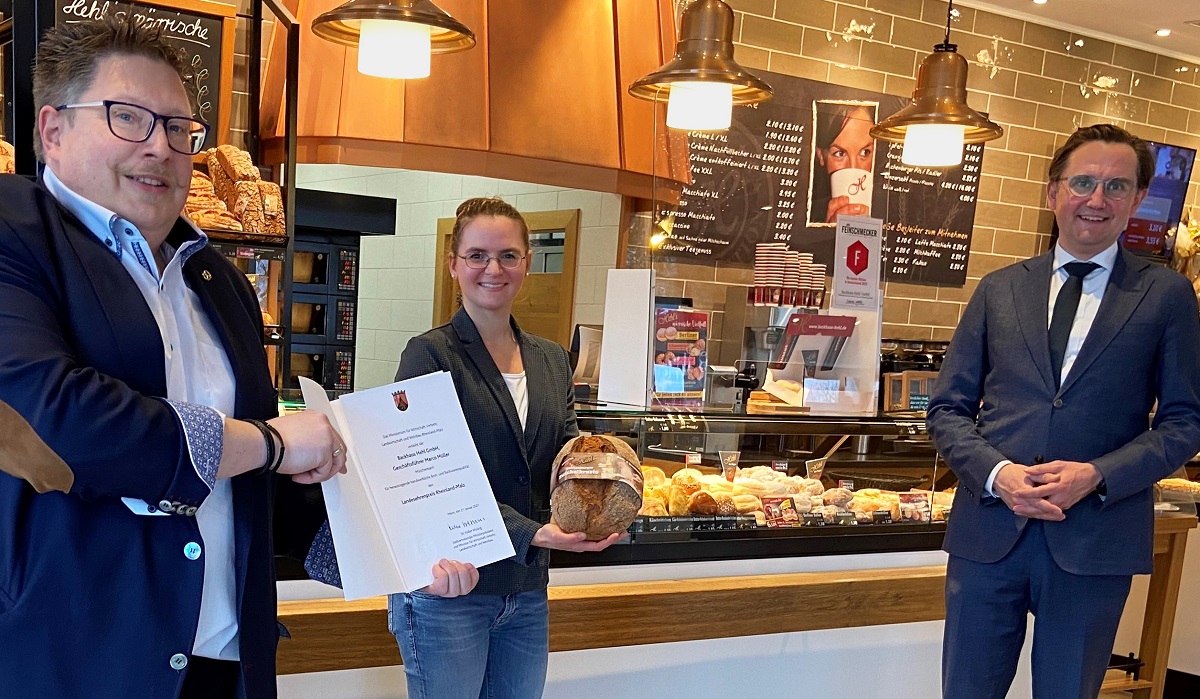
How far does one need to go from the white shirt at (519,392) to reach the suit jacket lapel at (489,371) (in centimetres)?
2

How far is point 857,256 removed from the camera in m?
3.41

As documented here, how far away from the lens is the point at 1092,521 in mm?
2355

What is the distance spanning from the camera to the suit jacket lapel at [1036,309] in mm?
2430

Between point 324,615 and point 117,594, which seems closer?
point 117,594

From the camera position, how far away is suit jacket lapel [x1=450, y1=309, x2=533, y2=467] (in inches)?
77.6

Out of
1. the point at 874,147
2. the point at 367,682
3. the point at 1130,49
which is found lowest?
the point at 367,682

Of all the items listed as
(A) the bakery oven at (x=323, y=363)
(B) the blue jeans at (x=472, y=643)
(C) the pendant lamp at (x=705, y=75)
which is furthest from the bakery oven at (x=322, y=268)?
(B) the blue jeans at (x=472, y=643)

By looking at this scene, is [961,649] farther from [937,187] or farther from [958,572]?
[937,187]

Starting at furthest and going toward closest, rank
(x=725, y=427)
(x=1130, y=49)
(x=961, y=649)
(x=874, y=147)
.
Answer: (x=1130, y=49) → (x=874, y=147) → (x=725, y=427) → (x=961, y=649)

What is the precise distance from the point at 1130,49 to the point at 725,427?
5500mm

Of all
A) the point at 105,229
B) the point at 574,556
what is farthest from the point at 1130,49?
the point at 105,229

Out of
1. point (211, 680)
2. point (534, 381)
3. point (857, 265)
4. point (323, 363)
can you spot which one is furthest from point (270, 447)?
point (323, 363)

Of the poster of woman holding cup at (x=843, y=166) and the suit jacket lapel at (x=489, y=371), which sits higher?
the poster of woman holding cup at (x=843, y=166)

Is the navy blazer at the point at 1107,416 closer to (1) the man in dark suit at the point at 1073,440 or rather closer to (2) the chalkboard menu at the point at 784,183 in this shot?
(1) the man in dark suit at the point at 1073,440
